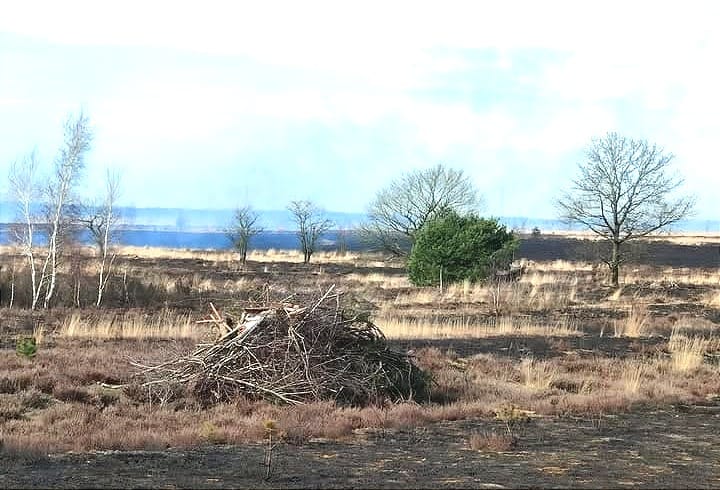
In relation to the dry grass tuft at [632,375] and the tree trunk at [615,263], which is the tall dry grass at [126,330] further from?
the tree trunk at [615,263]

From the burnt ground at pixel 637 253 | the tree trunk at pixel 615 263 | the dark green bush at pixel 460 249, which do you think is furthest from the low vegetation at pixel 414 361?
the burnt ground at pixel 637 253

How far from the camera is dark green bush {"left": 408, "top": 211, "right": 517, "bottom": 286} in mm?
34031

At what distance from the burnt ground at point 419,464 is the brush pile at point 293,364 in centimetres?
185

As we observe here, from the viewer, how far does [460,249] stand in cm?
3403

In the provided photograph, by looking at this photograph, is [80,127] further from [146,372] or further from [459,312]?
[146,372]

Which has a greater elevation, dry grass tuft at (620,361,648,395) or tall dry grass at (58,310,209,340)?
dry grass tuft at (620,361,648,395)

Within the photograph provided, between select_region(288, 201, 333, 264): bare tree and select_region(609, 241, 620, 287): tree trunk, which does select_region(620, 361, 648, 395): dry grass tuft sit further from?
select_region(288, 201, 333, 264): bare tree

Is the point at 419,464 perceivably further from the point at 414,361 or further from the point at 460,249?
the point at 460,249

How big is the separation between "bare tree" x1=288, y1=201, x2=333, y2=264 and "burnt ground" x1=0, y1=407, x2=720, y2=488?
170 feet

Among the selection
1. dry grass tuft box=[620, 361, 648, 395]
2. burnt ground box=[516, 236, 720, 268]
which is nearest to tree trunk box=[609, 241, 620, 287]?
burnt ground box=[516, 236, 720, 268]

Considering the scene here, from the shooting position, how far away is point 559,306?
28219 mm

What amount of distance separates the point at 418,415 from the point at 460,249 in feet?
79.4

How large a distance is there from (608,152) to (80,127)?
75.6ft

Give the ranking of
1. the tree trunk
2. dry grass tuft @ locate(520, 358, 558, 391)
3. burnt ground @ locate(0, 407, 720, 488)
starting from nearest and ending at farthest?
burnt ground @ locate(0, 407, 720, 488)
dry grass tuft @ locate(520, 358, 558, 391)
the tree trunk
